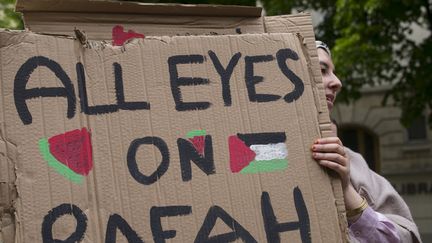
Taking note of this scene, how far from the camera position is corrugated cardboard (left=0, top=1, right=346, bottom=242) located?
1.57 m

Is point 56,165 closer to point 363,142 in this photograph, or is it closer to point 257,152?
point 257,152

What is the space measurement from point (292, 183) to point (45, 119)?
0.61m

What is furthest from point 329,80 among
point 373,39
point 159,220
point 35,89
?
point 373,39

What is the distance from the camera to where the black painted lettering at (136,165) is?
1618mm

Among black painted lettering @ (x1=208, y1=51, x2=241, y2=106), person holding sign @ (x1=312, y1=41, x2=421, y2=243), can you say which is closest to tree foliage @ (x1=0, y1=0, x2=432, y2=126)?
person holding sign @ (x1=312, y1=41, x2=421, y2=243)

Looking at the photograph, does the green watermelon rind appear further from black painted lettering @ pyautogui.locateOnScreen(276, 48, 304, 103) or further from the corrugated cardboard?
black painted lettering @ pyautogui.locateOnScreen(276, 48, 304, 103)

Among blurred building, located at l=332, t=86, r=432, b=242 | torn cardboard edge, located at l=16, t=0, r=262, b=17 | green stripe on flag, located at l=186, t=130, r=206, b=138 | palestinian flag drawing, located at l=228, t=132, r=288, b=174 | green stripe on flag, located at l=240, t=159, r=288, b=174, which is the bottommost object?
green stripe on flag, located at l=240, t=159, r=288, b=174

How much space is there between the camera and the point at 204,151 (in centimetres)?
168

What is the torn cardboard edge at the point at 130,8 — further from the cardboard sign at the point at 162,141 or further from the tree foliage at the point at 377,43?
the tree foliage at the point at 377,43

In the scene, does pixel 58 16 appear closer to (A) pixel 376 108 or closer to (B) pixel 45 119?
(B) pixel 45 119

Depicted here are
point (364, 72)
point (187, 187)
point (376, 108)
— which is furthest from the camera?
point (376, 108)

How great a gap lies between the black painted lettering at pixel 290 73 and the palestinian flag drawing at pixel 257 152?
12 cm

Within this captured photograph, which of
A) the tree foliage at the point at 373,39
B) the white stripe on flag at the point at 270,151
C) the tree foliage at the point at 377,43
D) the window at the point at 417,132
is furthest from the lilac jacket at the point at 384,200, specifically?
the window at the point at 417,132

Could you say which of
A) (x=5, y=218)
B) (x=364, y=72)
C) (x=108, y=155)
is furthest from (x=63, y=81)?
(x=364, y=72)
